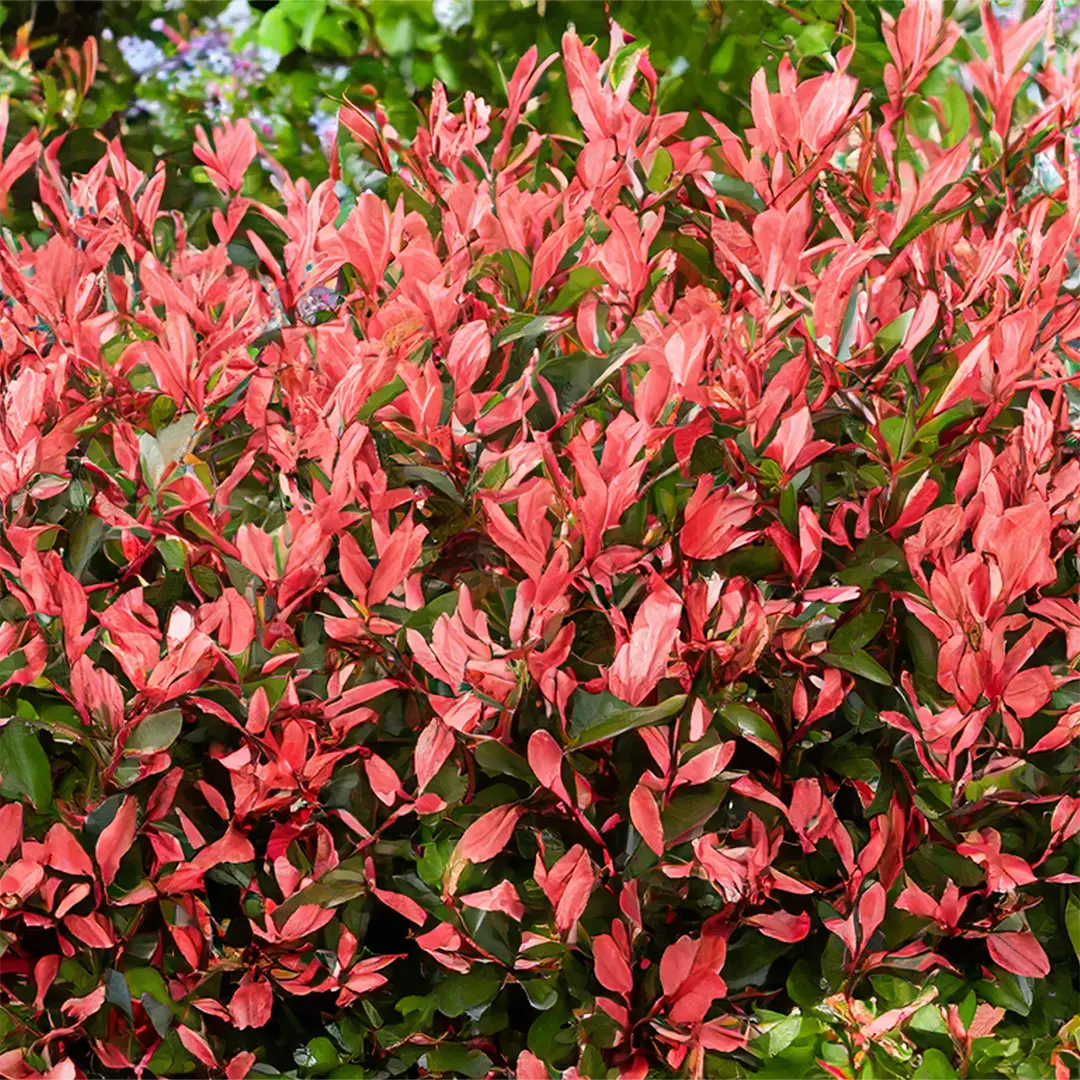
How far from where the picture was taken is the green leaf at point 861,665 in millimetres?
1464

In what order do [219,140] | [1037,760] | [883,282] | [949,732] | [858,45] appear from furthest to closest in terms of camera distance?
1. [858,45]
2. [219,140]
3. [883,282]
4. [1037,760]
5. [949,732]

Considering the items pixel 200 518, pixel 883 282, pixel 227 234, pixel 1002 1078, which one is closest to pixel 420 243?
pixel 227 234

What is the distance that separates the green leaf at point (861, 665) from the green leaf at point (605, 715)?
21 cm

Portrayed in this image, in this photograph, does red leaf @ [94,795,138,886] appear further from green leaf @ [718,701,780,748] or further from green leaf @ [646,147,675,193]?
green leaf @ [646,147,675,193]

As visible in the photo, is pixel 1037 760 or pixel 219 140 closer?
pixel 1037 760

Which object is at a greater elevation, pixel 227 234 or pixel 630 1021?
pixel 227 234

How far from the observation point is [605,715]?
4.52 ft

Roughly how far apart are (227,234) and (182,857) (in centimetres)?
103

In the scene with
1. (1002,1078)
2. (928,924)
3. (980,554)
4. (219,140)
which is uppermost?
(219,140)

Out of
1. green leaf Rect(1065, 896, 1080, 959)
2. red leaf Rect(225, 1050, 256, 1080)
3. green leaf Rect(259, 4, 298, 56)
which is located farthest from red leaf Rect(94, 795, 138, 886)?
green leaf Rect(259, 4, 298, 56)

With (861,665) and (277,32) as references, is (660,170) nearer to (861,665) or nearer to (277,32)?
(861,665)

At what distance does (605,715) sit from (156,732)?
20.4 inches

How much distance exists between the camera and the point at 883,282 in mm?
1744

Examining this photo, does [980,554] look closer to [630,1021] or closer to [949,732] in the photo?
[949,732]
